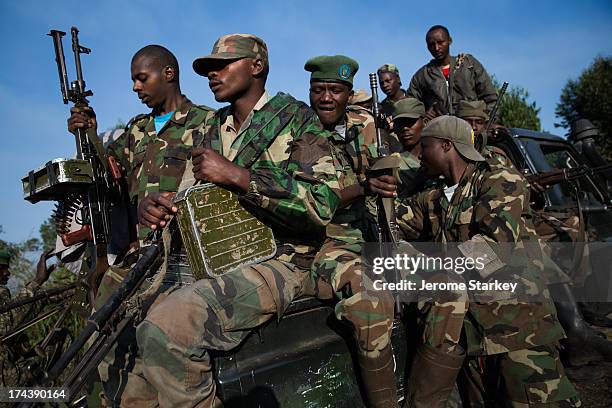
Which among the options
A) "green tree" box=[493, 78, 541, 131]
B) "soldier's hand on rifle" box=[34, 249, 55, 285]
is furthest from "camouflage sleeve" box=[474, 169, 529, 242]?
"green tree" box=[493, 78, 541, 131]

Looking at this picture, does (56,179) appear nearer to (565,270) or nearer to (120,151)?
(120,151)

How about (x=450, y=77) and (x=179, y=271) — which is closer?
(x=179, y=271)

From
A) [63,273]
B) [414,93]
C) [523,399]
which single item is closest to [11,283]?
[63,273]

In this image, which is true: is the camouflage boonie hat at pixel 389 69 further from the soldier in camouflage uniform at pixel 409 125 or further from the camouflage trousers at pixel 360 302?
the camouflage trousers at pixel 360 302

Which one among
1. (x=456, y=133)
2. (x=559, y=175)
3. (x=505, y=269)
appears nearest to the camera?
(x=505, y=269)

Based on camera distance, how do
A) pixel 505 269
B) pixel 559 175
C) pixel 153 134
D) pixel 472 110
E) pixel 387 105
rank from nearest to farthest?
1. pixel 505 269
2. pixel 153 134
3. pixel 559 175
4. pixel 472 110
5. pixel 387 105

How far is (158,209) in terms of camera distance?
8.13 ft

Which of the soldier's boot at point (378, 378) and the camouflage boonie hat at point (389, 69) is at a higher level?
the camouflage boonie hat at point (389, 69)

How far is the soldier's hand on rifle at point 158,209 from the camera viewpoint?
2.44m

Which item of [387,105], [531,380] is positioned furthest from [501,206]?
[387,105]

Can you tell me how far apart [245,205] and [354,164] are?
1.63 m

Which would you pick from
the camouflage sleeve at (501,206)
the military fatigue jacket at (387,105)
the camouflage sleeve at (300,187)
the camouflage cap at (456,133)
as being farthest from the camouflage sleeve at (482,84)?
the camouflage sleeve at (300,187)

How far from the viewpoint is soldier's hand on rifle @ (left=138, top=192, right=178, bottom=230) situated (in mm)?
2438

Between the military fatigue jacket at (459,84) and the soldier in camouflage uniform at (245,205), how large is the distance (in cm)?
430
